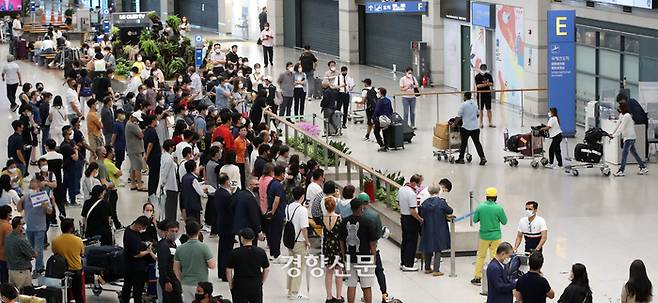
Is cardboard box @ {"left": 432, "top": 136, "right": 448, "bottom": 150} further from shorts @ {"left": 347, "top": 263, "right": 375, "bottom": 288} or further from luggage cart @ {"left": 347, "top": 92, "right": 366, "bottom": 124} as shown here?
shorts @ {"left": 347, "top": 263, "right": 375, "bottom": 288}

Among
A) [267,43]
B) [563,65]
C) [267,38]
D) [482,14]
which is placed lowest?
[563,65]

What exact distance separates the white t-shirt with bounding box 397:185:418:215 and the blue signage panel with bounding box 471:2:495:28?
19225 mm

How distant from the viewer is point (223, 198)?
62.4ft

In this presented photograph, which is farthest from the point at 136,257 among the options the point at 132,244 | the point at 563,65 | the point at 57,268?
the point at 563,65

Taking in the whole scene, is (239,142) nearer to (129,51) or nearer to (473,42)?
(473,42)

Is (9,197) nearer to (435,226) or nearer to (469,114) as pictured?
(435,226)

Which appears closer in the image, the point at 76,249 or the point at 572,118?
the point at 76,249

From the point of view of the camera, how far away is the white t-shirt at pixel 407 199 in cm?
1959

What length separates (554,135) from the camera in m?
27.5

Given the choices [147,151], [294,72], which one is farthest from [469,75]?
[147,151]

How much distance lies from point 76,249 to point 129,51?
2694cm

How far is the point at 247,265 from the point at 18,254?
315 centimetres

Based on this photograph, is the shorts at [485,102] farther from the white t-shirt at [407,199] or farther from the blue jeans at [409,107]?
the white t-shirt at [407,199]

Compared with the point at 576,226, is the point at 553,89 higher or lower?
higher
